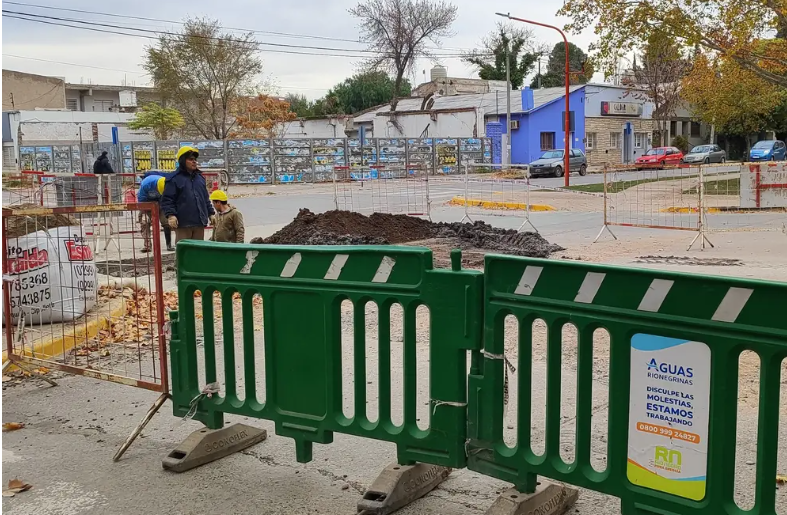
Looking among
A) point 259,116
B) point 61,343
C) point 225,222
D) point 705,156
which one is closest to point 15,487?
point 61,343

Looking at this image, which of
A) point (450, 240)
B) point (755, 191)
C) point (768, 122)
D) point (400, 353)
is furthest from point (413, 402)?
point (768, 122)

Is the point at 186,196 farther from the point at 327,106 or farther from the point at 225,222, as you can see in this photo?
the point at 327,106

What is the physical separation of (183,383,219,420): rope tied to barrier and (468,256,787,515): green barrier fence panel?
1718 millimetres

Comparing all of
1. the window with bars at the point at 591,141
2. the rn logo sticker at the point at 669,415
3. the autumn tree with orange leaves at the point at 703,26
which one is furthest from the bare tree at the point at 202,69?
the rn logo sticker at the point at 669,415

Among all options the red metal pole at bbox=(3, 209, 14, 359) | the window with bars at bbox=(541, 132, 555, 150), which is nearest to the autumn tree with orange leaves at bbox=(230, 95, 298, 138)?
the window with bars at bbox=(541, 132, 555, 150)

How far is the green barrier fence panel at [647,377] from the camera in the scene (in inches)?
120

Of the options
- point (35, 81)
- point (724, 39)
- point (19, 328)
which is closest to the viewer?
Answer: point (19, 328)

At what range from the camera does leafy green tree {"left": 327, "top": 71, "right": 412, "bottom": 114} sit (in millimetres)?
77625

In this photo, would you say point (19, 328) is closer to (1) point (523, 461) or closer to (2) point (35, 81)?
(1) point (523, 461)

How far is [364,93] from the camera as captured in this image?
3068 inches

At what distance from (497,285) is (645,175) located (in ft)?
68.3

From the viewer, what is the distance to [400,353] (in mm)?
6895

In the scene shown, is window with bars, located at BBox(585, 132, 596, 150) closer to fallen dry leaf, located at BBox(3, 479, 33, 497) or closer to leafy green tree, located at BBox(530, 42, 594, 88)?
leafy green tree, located at BBox(530, 42, 594, 88)

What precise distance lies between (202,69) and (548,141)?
23.3 m
